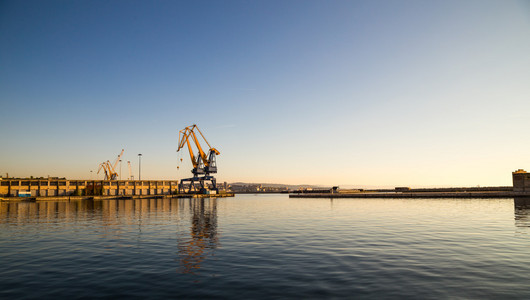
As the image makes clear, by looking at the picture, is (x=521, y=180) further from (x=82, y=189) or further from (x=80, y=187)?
(x=80, y=187)

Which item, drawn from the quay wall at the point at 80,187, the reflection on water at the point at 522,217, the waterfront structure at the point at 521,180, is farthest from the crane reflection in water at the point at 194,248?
the quay wall at the point at 80,187

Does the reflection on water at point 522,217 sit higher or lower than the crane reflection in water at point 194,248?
lower

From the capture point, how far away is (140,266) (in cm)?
1672

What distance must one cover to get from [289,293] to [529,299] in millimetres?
8159

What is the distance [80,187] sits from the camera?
157000mm

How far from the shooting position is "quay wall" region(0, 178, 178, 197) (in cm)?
13962

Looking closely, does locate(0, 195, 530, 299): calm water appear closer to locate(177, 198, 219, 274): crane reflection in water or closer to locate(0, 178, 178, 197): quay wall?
locate(177, 198, 219, 274): crane reflection in water

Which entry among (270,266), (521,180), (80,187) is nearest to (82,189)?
(80,187)

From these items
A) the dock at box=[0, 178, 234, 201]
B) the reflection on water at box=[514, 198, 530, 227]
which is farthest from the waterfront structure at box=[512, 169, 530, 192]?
the dock at box=[0, 178, 234, 201]

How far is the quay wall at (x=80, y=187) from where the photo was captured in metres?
140

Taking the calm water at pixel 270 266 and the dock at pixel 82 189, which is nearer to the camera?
the calm water at pixel 270 266

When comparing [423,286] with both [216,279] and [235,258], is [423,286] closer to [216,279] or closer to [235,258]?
[216,279]

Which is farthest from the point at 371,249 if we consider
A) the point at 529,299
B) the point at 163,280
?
the point at 163,280

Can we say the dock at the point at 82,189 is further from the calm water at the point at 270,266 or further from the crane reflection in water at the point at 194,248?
the calm water at the point at 270,266
